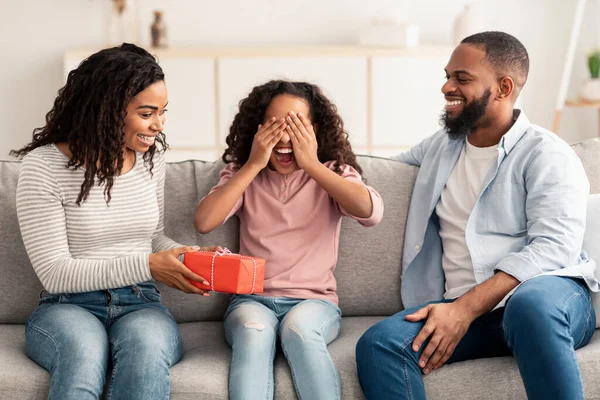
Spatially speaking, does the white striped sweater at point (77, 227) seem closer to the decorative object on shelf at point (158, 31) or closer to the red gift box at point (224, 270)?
the red gift box at point (224, 270)

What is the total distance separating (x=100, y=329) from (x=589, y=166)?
56.5 inches

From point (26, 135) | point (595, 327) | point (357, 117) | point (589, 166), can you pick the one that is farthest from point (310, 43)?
point (595, 327)

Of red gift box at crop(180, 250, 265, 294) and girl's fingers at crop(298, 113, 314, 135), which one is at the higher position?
girl's fingers at crop(298, 113, 314, 135)

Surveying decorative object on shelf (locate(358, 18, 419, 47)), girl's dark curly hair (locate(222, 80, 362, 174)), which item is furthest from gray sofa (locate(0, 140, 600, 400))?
decorative object on shelf (locate(358, 18, 419, 47))

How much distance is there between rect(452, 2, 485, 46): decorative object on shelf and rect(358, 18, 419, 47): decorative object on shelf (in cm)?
25

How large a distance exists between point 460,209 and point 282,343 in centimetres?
62

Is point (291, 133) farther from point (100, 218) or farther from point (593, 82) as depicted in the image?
point (593, 82)

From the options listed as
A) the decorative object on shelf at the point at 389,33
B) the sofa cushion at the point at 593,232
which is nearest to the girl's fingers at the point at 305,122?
the sofa cushion at the point at 593,232

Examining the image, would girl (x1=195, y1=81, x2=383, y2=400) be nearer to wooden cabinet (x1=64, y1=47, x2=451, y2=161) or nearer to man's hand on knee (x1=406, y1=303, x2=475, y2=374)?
man's hand on knee (x1=406, y1=303, x2=475, y2=374)

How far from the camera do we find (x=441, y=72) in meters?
4.66

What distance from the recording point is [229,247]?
2283 mm

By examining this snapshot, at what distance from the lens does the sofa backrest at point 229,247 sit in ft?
7.20

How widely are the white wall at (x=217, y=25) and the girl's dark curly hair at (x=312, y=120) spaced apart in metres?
2.91

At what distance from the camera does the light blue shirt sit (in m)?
1.93
